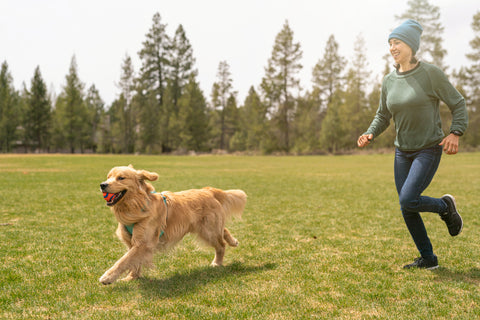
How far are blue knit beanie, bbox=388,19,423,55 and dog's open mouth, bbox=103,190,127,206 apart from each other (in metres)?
3.64

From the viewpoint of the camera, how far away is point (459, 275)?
4.08 m

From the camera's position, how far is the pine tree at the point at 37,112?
60.6 metres

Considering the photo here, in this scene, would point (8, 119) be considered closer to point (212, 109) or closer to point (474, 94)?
point (212, 109)

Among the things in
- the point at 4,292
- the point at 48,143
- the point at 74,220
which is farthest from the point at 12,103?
the point at 4,292

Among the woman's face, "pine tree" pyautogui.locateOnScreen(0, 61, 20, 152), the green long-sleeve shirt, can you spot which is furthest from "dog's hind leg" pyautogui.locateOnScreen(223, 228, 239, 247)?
"pine tree" pyautogui.locateOnScreen(0, 61, 20, 152)

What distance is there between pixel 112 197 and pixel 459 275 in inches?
165

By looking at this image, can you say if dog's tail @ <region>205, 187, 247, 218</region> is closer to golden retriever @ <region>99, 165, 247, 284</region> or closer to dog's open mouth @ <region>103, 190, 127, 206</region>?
golden retriever @ <region>99, 165, 247, 284</region>

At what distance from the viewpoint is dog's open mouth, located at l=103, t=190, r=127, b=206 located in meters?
3.71

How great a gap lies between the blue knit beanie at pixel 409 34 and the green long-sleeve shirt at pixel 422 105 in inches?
9.6

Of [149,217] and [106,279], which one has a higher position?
[149,217]

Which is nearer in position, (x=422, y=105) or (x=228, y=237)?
(x=422, y=105)

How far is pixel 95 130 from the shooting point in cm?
7312

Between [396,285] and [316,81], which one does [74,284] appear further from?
[316,81]

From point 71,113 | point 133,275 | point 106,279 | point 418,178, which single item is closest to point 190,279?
point 133,275
